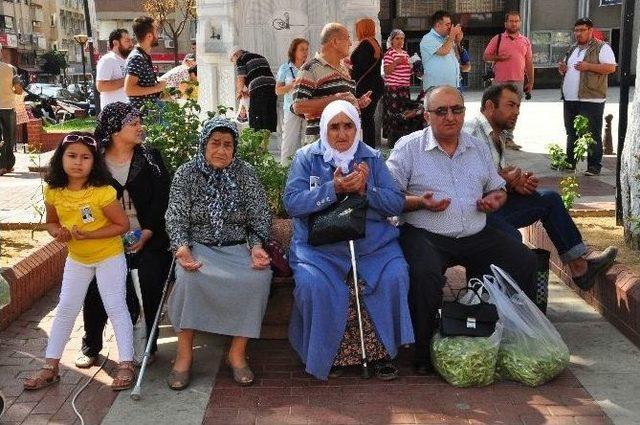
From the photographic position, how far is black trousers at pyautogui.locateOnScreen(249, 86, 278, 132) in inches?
379

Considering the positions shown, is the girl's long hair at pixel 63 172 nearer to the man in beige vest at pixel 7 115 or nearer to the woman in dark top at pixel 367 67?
the woman in dark top at pixel 367 67

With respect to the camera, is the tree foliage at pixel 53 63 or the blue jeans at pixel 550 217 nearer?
the blue jeans at pixel 550 217

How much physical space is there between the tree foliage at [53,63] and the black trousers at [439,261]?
5869cm

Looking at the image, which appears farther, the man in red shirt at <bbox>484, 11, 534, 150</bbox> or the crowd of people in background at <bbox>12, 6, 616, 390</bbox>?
the man in red shirt at <bbox>484, 11, 534, 150</bbox>

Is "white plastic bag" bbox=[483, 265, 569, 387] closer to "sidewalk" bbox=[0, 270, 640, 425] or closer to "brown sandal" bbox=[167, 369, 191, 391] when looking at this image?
"sidewalk" bbox=[0, 270, 640, 425]

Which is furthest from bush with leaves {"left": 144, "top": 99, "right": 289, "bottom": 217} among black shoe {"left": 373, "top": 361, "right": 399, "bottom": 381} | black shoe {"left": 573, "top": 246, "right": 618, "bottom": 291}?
black shoe {"left": 573, "top": 246, "right": 618, "bottom": 291}

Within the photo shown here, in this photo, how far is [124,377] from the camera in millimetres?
4324

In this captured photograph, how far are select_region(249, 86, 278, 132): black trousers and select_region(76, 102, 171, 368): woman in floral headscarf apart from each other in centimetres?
491

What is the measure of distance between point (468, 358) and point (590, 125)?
6299 mm

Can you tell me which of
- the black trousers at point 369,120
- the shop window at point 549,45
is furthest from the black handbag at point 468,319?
the shop window at point 549,45

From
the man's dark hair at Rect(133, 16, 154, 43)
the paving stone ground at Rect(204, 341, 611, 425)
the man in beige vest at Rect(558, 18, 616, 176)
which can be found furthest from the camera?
the man in beige vest at Rect(558, 18, 616, 176)

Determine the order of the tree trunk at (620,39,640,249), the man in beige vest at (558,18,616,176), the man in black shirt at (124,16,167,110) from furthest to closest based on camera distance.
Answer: the man in beige vest at (558,18,616,176), the man in black shirt at (124,16,167,110), the tree trunk at (620,39,640,249)

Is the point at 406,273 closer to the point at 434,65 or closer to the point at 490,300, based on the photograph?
the point at 490,300

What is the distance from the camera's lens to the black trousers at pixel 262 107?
9638 mm
